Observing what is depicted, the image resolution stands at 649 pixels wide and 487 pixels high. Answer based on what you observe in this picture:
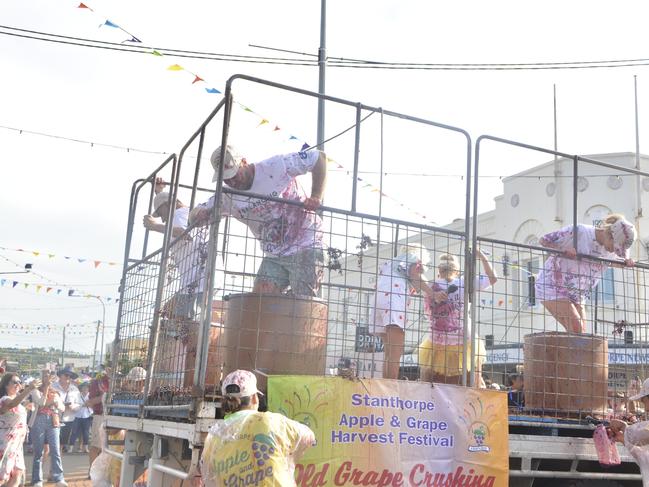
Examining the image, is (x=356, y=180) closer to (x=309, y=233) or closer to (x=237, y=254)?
(x=309, y=233)

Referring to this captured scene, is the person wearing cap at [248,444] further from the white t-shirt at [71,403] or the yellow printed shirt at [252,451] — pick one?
the white t-shirt at [71,403]

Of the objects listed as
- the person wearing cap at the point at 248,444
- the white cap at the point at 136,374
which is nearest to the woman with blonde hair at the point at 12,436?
the white cap at the point at 136,374

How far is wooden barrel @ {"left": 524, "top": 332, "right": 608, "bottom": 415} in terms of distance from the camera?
562cm

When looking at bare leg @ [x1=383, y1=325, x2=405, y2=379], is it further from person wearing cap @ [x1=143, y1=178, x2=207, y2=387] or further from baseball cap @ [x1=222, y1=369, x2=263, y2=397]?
baseball cap @ [x1=222, y1=369, x2=263, y2=397]

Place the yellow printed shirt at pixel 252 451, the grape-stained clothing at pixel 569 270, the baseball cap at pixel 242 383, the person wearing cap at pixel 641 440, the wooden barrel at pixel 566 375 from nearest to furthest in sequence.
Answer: the yellow printed shirt at pixel 252 451, the baseball cap at pixel 242 383, the person wearing cap at pixel 641 440, the wooden barrel at pixel 566 375, the grape-stained clothing at pixel 569 270

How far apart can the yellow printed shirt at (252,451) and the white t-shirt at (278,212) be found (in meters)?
1.50

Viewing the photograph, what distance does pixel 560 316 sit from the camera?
6.17 meters

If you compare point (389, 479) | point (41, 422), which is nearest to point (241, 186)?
point (389, 479)

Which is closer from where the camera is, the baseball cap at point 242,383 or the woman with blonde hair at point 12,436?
the baseball cap at point 242,383

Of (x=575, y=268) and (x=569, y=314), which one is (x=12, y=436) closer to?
(x=569, y=314)

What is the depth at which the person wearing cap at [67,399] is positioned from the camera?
46.9ft

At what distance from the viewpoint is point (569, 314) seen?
6156 mm

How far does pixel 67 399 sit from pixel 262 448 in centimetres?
1230

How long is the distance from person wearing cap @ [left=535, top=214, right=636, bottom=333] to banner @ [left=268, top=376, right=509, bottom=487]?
141cm
